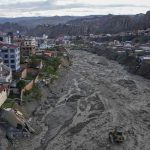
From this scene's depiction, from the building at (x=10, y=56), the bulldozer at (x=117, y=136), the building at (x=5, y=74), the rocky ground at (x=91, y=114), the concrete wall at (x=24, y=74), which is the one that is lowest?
the rocky ground at (x=91, y=114)

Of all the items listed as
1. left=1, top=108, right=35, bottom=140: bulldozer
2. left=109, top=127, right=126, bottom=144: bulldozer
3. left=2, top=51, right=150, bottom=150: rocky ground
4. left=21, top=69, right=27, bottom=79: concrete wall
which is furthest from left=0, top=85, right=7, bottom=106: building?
left=109, top=127, right=126, bottom=144: bulldozer

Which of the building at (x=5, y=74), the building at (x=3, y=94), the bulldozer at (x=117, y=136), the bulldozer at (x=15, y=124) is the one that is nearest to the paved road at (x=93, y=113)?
the bulldozer at (x=117, y=136)

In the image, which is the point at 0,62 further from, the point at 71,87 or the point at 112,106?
the point at 112,106

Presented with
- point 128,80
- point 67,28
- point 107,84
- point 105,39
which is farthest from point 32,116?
point 67,28

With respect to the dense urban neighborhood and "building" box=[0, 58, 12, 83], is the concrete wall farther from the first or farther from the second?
"building" box=[0, 58, 12, 83]

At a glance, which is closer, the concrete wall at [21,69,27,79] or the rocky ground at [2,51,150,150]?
the rocky ground at [2,51,150,150]

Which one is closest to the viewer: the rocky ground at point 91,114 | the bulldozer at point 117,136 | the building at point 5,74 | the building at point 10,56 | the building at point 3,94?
the bulldozer at point 117,136

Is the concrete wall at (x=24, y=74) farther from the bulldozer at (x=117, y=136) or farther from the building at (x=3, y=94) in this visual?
the bulldozer at (x=117, y=136)
